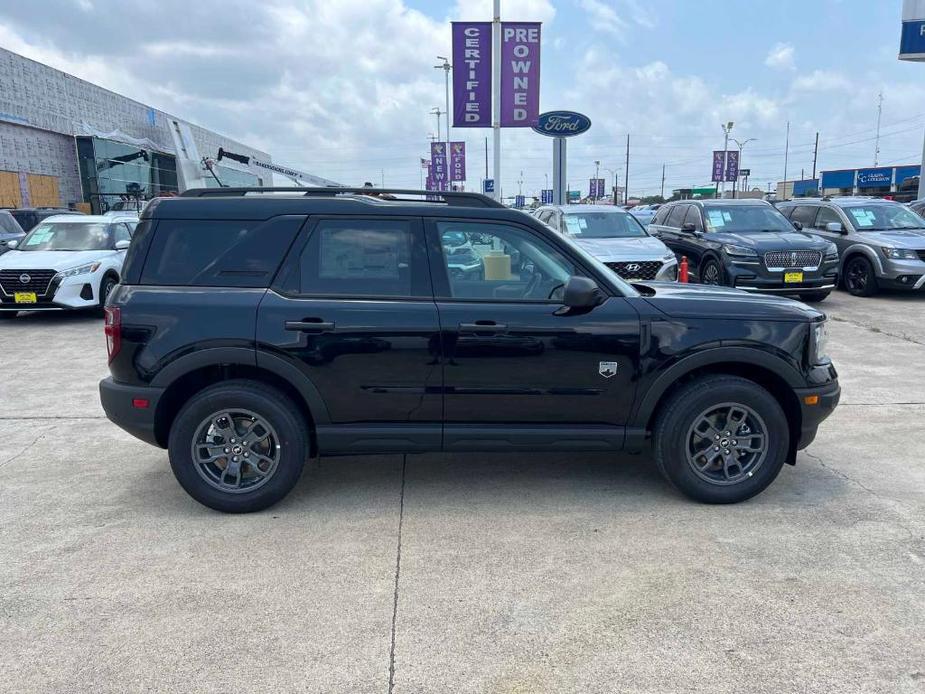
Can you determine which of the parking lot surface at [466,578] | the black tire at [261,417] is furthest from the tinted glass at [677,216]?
the black tire at [261,417]

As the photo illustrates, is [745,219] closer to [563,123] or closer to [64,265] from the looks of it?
[563,123]

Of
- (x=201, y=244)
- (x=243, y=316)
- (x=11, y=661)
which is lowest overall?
(x=11, y=661)

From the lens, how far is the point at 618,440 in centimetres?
414

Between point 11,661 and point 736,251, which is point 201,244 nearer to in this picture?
point 11,661

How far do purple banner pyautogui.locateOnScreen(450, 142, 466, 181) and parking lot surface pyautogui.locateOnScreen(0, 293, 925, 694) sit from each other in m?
32.3

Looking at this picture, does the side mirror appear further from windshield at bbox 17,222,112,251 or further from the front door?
windshield at bbox 17,222,112,251

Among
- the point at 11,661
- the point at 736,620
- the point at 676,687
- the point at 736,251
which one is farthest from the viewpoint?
the point at 736,251

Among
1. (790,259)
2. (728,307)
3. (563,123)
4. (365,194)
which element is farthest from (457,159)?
(728,307)

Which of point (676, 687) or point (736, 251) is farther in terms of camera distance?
point (736, 251)

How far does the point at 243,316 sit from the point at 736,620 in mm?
2944

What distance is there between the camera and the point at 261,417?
4016 millimetres

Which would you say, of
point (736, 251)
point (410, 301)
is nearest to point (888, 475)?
point (410, 301)

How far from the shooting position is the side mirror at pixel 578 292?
3.86m

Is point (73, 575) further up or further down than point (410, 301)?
further down
